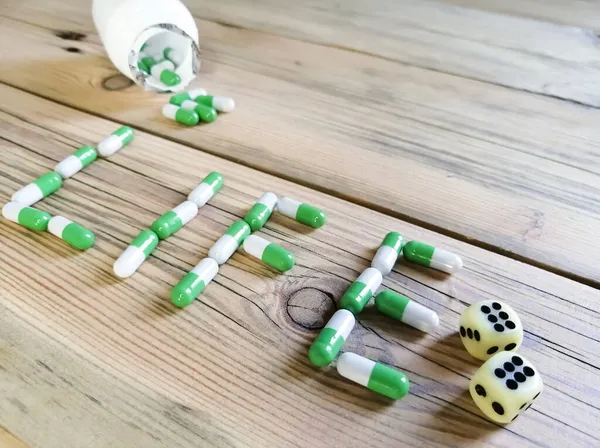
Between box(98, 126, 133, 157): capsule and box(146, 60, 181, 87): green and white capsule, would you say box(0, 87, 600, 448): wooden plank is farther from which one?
box(146, 60, 181, 87): green and white capsule

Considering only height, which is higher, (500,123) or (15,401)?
(500,123)

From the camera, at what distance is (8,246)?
0.88 meters

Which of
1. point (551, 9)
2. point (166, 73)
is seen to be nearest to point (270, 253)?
point (166, 73)

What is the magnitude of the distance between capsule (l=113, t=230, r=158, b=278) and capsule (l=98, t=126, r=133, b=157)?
0.26m

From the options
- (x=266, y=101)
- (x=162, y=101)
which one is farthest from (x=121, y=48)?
(x=266, y=101)

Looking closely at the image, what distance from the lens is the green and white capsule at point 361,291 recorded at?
2.49ft

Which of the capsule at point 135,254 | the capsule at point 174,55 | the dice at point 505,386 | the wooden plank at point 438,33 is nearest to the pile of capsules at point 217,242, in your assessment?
the capsule at point 135,254

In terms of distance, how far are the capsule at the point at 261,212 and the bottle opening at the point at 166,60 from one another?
1.50 ft

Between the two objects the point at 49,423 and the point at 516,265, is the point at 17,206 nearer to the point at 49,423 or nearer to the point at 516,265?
the point at 49,423

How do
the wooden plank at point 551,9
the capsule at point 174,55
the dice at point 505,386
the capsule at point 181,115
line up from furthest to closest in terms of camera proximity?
the wooden plank at point 551,9, the capsule at point 174,55, the capsule at point 181,115, the dice at point 505,386

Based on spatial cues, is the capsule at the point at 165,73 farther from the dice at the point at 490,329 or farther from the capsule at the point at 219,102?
the dice at the point at 490,329

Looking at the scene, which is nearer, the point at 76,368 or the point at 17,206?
the point at 76,368

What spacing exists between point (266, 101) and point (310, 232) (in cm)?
43

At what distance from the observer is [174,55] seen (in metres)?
1.27
